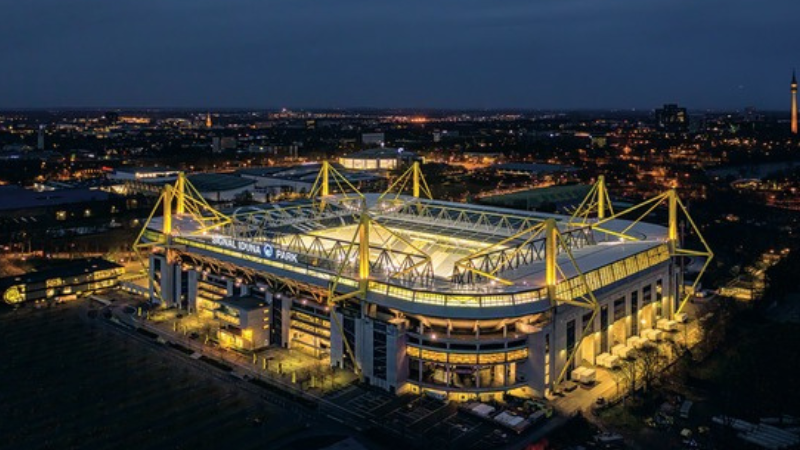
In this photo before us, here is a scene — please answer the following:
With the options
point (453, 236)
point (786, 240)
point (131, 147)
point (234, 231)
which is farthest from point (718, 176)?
point (131, 147)

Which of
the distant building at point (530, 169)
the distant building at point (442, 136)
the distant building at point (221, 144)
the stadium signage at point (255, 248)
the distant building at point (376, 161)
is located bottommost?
the stadium signage at point (255, 248)

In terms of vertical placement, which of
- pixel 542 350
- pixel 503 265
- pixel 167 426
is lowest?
pixel 167 426

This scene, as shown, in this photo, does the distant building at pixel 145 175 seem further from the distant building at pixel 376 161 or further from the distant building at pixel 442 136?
the distant building at pixel 442 136

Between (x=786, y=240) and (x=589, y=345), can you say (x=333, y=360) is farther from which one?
(x=786, y=240)

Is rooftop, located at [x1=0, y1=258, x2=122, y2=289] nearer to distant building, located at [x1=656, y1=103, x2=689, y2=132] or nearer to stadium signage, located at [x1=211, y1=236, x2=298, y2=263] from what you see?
stadium signage, located at [x1=211, y1=236, x2=298, y2=263]

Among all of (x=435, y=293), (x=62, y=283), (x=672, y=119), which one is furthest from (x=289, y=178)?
(x=672, y=119)

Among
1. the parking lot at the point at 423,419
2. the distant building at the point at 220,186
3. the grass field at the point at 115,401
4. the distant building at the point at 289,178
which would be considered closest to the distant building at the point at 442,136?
the distant building at the point at 289,178
